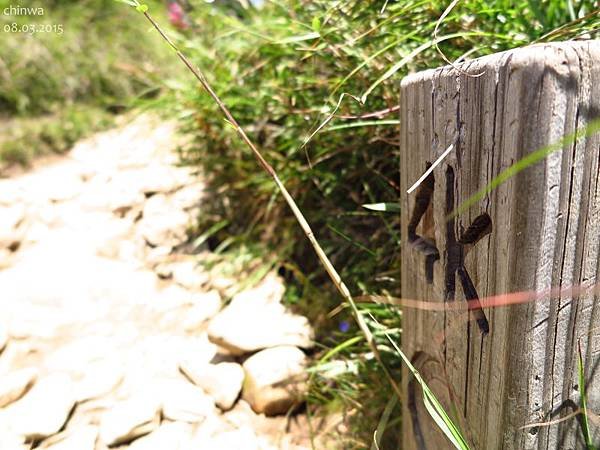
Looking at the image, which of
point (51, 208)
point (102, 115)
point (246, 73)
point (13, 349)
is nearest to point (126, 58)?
point (102, 115)

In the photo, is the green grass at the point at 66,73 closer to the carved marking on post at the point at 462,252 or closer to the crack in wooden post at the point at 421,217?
the crack in wooden post at the point at 421,217

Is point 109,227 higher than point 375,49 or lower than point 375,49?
lower

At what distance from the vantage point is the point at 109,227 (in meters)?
2.44

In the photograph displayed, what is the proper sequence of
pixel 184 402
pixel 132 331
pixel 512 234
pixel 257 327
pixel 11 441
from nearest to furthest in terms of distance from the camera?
pixel 512 234 < pixel 11 441 < pixel 184 402 < pixel 257 327 < pixel 132 331

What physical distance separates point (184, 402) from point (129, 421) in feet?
0.57

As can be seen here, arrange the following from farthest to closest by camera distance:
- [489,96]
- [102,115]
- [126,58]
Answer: [126,58]
[102,115]
[489,96]

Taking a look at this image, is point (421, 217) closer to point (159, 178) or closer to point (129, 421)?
point (129, 421)

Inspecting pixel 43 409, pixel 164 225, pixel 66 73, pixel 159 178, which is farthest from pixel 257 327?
pixel 66 73

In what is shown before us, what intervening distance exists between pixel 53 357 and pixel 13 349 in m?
0.18

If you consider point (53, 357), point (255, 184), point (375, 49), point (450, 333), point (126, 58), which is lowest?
point (53, 357)

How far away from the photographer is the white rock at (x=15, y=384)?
145cm

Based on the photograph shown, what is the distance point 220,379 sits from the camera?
1.52 m

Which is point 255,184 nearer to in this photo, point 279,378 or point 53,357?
point 279,378

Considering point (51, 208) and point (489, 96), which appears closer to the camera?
point (489, 96)
